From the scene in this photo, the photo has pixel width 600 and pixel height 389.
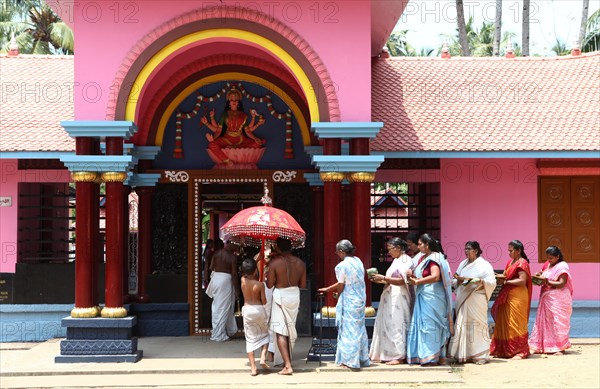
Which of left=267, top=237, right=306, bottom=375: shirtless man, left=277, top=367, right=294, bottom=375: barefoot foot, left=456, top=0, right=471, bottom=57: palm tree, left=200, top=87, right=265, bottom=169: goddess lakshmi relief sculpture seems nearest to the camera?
left=277, top=367, right=294, bottom=375: barefoot foot

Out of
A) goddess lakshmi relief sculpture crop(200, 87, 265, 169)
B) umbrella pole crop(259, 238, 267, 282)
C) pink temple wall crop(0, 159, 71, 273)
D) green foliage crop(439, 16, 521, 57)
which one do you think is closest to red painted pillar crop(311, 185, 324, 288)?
goddess lakshmi relief sculpture crop(200, 87, 265, 169)

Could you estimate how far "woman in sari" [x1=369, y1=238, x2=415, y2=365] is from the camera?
11.1 metres

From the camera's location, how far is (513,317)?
472 inches

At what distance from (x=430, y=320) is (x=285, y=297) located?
→ 192cm

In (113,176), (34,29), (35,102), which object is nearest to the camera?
(113,176)

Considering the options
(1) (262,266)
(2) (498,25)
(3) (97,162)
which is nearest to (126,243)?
(3) (97,162)

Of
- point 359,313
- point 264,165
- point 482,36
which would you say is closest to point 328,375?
point 359,313

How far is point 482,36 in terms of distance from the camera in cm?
4069

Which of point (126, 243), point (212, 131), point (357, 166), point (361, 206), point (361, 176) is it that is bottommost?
point (126, 243)

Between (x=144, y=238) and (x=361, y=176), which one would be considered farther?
(x=144, y=238)

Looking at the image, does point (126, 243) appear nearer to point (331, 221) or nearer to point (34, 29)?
point (331, 221)

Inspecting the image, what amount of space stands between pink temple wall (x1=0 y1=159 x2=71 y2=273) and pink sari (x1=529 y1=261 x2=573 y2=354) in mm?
7748

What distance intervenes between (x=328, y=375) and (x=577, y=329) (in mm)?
5472

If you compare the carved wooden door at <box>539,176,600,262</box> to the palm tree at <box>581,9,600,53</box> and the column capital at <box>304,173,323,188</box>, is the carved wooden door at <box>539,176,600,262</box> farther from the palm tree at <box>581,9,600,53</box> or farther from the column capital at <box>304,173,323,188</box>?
the palm tree at <box>581,9,600,53</box>
